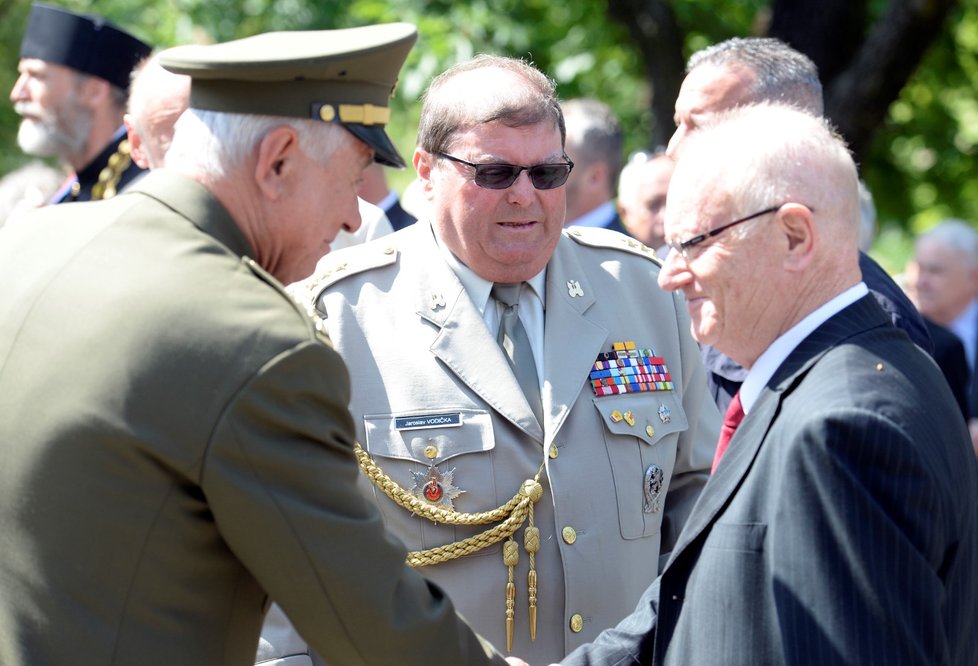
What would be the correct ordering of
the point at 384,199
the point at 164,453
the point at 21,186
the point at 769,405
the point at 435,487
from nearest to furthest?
the point at 164,453 → the point at 769,405 → the point at 435,487 → the point at 384,199 → the point at 21,186

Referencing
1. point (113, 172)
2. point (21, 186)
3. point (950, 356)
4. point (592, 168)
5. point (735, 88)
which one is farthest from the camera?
point (21, 186)

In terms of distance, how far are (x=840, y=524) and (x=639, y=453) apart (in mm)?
1223

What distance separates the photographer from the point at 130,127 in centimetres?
440

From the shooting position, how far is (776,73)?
427 cm

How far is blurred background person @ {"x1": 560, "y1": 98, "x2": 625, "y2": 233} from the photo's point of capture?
689 centimetres

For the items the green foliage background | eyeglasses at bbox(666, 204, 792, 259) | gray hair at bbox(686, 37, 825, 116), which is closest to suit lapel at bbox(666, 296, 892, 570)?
eyeglasses at bbox(666, 204, 792, 259)

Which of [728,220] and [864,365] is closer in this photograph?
[864,365]

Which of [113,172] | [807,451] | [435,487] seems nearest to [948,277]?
[113,172]

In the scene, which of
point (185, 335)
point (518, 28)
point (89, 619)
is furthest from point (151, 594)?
point (518, 28)

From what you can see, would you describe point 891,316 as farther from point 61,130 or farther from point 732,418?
point 61,130

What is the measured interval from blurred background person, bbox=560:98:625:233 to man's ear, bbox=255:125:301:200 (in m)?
4.51

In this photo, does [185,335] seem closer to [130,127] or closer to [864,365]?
[864,365]

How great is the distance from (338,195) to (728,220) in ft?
2.53

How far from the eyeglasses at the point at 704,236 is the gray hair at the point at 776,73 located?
170cm
